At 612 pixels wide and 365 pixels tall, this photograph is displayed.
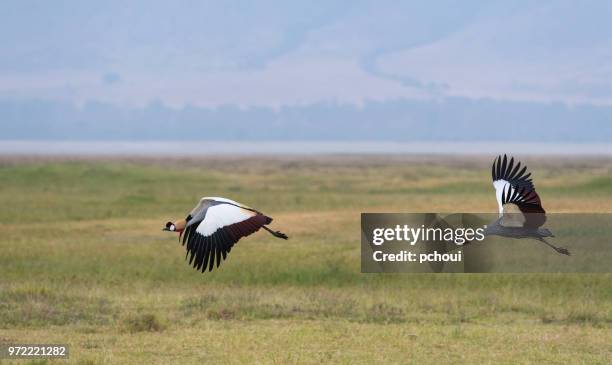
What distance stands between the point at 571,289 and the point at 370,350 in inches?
340

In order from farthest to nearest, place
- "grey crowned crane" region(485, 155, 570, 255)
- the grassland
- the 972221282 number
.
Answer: the grassland, the 972221282 number, "grey crowned crane" region(485, 155, 570, 255)

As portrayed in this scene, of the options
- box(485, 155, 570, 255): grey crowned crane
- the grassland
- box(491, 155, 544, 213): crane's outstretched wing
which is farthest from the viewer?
the grassland

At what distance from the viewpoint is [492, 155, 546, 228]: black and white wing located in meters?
8.43

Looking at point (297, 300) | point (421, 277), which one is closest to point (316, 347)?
point (297, 300)

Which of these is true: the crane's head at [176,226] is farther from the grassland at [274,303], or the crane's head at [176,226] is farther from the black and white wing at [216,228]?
the grassland at [274,303]

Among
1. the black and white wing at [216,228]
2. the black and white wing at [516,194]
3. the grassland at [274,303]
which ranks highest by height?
the black and white wing at [516,194]

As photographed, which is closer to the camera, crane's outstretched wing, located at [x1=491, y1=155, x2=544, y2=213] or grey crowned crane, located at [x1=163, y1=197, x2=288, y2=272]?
grey crowned crane, located at [x1=163, y1=197, x2=288, y2=272]

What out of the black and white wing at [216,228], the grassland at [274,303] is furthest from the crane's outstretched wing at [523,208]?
the grassland at [274,303]

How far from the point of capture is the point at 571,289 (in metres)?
22.8

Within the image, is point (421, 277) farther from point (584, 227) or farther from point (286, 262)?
point (584, 227)

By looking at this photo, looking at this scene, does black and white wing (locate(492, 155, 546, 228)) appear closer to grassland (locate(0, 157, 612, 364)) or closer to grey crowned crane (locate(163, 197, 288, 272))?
grey crowned crane (locate(163, 197, 288, 272))

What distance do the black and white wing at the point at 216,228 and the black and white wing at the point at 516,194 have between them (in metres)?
2.00

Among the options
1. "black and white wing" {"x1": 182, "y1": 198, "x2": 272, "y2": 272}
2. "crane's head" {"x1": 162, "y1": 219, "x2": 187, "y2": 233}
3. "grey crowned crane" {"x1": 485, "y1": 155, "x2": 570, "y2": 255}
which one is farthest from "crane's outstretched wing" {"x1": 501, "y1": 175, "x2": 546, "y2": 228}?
"crane's head" {"x1": 162, "y1": 219, "x2": 187, "y2": 233}

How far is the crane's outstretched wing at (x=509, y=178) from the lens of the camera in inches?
344
